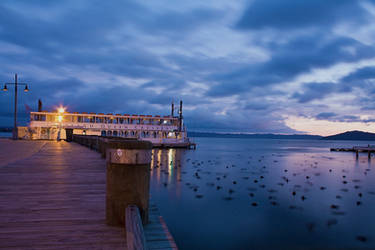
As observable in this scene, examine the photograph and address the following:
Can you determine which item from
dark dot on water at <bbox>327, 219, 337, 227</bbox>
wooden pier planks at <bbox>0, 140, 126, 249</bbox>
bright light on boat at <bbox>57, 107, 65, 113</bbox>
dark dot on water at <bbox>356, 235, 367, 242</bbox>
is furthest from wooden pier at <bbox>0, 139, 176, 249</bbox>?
bright light on boat at <bbox>57, 107, 65, 113</bbox>

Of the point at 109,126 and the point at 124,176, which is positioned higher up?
the point at 109,126

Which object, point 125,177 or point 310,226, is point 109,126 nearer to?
point 310,226

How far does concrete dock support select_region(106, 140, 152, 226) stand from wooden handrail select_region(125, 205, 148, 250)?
0.34 metres

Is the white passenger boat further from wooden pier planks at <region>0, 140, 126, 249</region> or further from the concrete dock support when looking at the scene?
the concrete dock support

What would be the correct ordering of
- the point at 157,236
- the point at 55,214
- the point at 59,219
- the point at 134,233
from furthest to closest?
the point at 55,214 < the point at 59,219 < the point at 157,236 < the point at 134,233

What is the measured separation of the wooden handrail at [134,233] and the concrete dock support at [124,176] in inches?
13.3

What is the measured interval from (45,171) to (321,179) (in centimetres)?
2790

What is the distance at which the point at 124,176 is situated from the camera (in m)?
4.02

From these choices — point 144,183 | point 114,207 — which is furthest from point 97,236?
point 144,183

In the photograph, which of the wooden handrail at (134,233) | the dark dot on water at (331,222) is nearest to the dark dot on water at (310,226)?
the dark dot on water at (331,222)

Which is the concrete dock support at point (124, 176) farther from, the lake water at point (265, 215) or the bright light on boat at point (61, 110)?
the bright light on boat at point (61, 110)

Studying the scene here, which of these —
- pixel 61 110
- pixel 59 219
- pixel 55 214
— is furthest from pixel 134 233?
pixel 61 110

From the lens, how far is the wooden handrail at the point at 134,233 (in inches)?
113

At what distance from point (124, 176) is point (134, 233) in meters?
1.13
